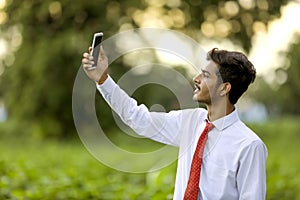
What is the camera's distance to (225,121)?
357 cm

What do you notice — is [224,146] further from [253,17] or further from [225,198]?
[253,17]

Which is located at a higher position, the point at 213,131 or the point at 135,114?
the point at 135,114

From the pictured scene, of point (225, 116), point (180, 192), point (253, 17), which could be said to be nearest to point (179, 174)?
point (180, 192)

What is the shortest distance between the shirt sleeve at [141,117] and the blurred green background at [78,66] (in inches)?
89.4

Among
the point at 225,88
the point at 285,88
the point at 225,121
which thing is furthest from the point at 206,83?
the point at 285,88

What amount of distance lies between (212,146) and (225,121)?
0.14 meters

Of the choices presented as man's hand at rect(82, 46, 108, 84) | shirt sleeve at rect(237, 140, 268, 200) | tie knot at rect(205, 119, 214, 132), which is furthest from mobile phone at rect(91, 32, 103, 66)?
shirt sleeve at rect(237, 140, 268, 200)

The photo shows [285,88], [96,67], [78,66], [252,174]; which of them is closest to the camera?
[252,174]

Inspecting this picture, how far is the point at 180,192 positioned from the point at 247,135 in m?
0.42

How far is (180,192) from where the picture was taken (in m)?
3.53

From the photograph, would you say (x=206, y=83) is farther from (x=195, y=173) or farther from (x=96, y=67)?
(x=96, y=67)

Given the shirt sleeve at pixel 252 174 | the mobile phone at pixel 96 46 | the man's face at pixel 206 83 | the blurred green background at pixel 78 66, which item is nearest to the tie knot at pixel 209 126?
the man's face at pixel 206 83

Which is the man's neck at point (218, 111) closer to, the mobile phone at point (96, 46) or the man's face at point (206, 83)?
the man's face at point (206, 83)

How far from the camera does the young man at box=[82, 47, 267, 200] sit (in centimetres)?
340
